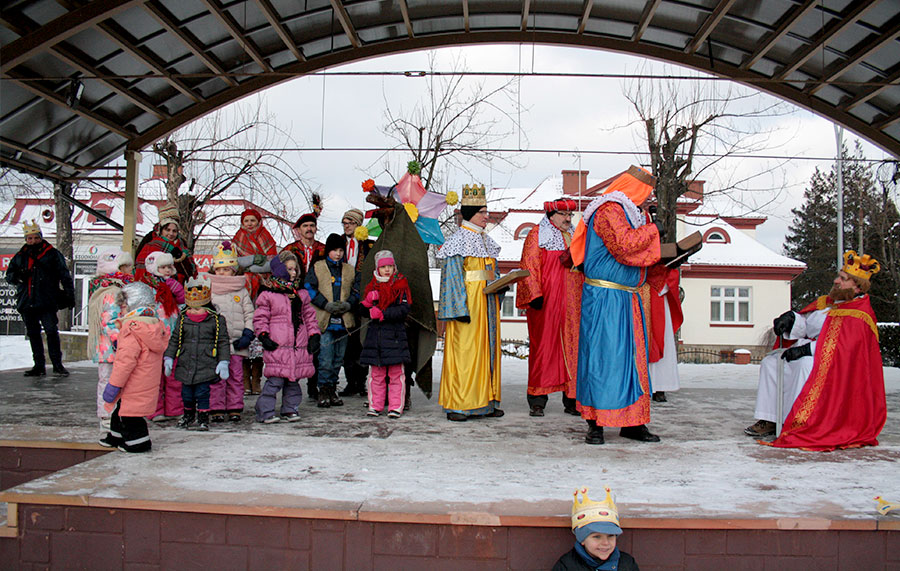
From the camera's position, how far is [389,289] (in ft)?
20.0

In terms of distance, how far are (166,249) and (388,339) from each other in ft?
7.08

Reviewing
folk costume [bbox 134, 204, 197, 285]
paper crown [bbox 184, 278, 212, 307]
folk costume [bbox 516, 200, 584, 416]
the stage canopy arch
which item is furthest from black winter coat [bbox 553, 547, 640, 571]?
Result: the stage canopy arch

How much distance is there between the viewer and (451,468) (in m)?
4.18

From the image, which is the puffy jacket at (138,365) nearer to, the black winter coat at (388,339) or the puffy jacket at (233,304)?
the puffy jacket at (233,304)

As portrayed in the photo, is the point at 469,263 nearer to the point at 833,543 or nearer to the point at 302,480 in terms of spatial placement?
the point at 302,480

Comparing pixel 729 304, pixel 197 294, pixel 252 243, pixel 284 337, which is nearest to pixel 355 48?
pixel 252 243

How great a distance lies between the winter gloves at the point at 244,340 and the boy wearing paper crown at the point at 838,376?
3983 mm

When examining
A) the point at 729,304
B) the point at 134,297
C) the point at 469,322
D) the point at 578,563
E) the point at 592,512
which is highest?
the point at 134,297

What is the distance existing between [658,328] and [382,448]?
134 inches

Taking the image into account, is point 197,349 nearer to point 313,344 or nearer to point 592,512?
point 313,344

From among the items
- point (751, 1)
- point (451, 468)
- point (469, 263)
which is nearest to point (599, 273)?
point (469, 263)

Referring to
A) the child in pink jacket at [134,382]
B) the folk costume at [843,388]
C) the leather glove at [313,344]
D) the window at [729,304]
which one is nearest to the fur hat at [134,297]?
the child in pink jacket at [134,382]

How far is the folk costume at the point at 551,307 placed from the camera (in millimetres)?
6168

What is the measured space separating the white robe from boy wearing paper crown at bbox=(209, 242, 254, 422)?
13.3 ft
